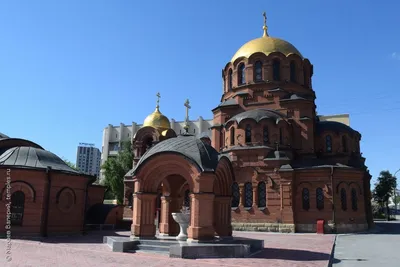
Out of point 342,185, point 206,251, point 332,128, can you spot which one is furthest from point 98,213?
point 332,128

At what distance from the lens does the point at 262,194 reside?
89.4 feet

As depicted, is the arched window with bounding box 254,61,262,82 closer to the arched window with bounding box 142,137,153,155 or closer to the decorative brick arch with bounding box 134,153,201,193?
the arched window with bounding box 142,137,153,155

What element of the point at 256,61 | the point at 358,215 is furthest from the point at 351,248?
the point at 256,61

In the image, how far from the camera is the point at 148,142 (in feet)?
122

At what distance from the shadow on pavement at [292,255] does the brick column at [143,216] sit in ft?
14.3

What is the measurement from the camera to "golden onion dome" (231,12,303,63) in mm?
32156

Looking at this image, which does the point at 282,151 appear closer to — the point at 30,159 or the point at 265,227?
the point at 265,227

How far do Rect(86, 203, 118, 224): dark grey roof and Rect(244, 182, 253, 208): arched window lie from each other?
9.96 meters

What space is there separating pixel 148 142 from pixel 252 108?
38.8 feet

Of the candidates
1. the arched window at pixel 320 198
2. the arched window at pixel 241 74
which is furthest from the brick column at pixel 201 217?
the arched window at pixel 241 74

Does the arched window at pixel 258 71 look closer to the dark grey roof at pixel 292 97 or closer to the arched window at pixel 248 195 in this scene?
the dark grey roof at pixel 292 97

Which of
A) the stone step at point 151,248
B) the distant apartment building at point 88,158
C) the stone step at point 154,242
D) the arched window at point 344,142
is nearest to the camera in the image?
the stone step at point 151,248

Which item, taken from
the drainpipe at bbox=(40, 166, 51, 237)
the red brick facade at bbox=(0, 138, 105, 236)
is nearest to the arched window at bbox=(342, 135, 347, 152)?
the red brick facade at bbox=(0, 138, 105, 236)

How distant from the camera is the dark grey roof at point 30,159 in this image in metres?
19.8
